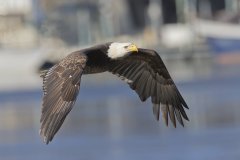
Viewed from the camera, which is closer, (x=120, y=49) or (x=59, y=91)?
(x=59, y=91)

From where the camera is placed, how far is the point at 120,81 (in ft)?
119

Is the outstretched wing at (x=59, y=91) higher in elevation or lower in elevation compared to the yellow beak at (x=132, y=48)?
lower

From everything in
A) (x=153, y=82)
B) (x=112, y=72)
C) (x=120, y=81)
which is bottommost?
(x=120, y=81)

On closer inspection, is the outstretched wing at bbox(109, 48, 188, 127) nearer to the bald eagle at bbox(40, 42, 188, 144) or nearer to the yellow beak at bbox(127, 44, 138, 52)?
the bald eagle at bbox(40, 42, 188, 144)

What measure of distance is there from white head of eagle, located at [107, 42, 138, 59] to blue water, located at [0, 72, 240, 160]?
5143 mm

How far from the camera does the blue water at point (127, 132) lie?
18438 millimetres

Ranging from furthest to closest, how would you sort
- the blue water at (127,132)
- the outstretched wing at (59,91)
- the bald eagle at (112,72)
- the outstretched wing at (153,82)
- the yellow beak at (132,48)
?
the blue water at (127,132) < the outstretched wing at (153,82) < the yellow beak at (132,48) < the bald eagle at (112,72) < the outstretched wing at (59,91)

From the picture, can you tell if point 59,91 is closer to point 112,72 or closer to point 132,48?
point 132,48

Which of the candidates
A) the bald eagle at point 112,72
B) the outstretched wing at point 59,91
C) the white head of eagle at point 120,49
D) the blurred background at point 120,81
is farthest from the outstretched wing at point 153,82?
the blurred background at point 120,81

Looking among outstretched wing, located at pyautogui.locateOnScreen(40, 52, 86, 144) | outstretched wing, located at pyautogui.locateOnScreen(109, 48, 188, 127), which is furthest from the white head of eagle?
outstretched wing, located at pyautogui.locateOnScreen(40, 52, 86, 144)

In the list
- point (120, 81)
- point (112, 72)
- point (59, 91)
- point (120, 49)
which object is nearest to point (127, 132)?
point (112, 72)

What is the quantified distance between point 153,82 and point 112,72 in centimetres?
73

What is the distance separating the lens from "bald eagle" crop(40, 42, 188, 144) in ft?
35.8

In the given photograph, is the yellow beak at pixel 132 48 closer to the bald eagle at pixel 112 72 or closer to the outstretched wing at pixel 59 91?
the bald eagle at pixel 112 72
